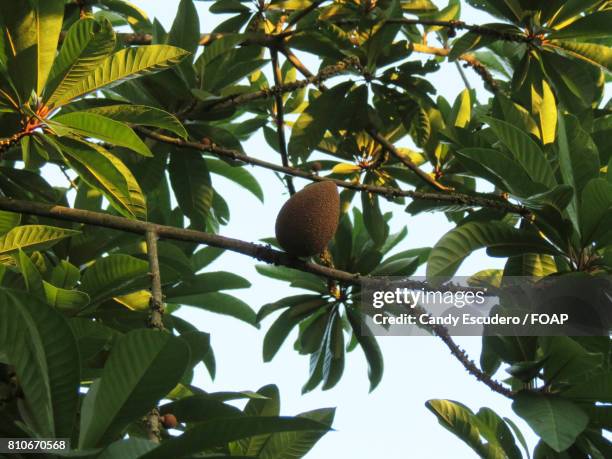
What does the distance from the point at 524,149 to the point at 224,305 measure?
145 centimetres

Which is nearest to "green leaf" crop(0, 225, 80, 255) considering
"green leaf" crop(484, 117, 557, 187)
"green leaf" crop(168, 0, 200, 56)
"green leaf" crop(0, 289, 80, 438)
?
"green leaf" crop(0, 289, 80, 438)

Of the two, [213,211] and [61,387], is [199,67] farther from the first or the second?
[61,387]

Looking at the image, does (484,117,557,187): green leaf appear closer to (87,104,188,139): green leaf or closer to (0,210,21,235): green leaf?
(87,104,188,139): green leaf

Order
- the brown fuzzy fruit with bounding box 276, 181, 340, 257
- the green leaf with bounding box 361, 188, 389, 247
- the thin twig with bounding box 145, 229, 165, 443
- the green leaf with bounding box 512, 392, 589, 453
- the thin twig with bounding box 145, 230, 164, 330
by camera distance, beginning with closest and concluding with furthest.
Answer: the thin twig with bounding box 145, 229, 165, 443 < the thin twig with bounding box 145, 230, 164, 330 < the green leaf with bounding box 512, 392, 589, 453 < the brown fuzzy fruit with bounding box 276, 181, 340, 257 < the green leaf with bounding box 361, 188, 389, 247

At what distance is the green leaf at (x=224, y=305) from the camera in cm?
310

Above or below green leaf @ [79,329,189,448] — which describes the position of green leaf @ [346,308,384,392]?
above

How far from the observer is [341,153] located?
3.47 metres

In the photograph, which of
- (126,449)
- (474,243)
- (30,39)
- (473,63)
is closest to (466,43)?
(473,63)

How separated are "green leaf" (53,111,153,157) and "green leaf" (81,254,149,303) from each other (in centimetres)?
25

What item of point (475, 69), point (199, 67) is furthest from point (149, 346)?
point (475, 69)

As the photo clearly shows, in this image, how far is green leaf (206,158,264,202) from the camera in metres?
3.43

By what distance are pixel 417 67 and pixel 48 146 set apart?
60.1 inches

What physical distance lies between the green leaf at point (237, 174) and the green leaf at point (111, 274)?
153 centimetres

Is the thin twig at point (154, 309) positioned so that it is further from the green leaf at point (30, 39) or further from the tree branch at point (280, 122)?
the tree branch at point (280, 122)
